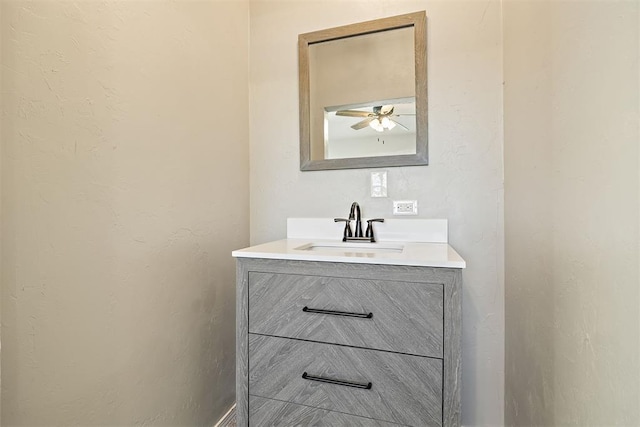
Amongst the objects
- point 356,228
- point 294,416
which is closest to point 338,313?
point 294,416

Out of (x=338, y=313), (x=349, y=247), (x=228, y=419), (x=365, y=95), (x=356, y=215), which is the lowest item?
(x=228, y=419)

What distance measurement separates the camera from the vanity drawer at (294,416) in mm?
1046

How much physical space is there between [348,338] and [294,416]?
1.19ft

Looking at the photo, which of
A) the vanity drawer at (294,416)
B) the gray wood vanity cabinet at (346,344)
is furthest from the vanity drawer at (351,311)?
the vanity drawer at (294,416)

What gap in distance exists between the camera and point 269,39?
1807 mm

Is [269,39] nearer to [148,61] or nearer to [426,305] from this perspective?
[148,61]

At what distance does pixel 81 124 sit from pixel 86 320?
0.59 m

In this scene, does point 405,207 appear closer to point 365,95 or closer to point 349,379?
point 365,95

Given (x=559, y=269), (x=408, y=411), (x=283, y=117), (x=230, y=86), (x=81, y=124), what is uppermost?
(x=230, y=86)

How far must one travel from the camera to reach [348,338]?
106 centimetres

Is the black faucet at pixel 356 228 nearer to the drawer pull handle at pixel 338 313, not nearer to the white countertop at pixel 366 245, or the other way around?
the white countertop at pixel 366 245

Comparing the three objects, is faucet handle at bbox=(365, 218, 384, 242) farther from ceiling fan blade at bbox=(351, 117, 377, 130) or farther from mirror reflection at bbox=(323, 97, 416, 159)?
ceiling fan blade at bbox=(351, 117, 377, 130)

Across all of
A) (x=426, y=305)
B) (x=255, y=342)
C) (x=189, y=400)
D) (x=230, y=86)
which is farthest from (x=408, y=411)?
(x=230, y=86)

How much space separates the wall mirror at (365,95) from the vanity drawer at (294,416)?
111 cm
